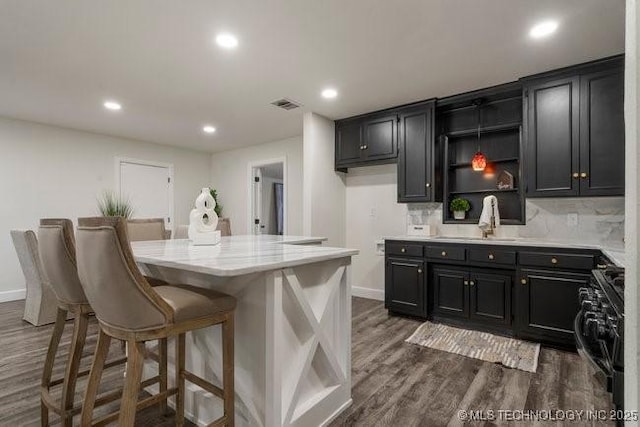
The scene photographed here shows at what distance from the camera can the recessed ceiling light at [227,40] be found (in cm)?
238

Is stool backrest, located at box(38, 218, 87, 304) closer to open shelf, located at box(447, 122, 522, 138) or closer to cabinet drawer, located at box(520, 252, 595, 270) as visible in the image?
cabinet drawer, located at box(520, 252, 595, 270)

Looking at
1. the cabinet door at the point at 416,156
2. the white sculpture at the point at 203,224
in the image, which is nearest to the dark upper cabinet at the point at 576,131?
the cabinet door at the point at 416,156

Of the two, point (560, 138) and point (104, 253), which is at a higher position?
point (560, 138)

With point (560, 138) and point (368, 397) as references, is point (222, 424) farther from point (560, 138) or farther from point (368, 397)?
point (560, 138)

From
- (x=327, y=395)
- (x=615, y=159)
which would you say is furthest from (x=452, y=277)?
(x=327, y=395)

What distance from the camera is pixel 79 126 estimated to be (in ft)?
15.4

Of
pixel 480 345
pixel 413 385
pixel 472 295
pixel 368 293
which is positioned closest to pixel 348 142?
pixel 368 293

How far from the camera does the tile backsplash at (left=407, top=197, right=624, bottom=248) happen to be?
2.91 meters

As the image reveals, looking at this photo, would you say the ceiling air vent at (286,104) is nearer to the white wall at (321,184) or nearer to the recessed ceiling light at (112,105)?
the white wall at (321,184)

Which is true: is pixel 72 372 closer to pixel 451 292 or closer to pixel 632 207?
pixel 632 207

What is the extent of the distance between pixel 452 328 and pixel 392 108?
2.61 meters

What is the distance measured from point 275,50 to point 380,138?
6.24ft

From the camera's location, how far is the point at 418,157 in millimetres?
3771

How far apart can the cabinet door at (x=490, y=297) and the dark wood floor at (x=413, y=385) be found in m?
0.44
